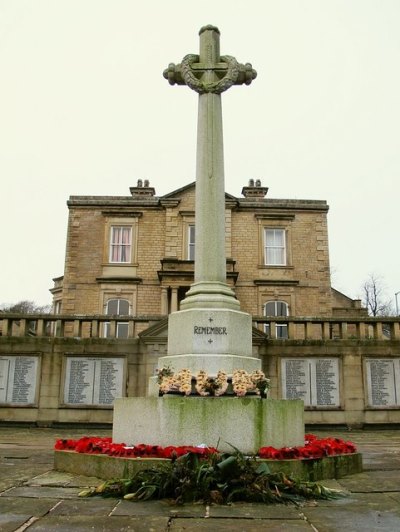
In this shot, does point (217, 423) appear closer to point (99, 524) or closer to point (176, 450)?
point (176, 450)

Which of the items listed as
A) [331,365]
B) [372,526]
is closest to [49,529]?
[372,526]

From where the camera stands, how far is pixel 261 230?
1171 inches

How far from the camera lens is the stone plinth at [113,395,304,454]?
6.90m

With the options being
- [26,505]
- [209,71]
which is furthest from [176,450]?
[209,71]

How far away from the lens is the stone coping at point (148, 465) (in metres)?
6.17

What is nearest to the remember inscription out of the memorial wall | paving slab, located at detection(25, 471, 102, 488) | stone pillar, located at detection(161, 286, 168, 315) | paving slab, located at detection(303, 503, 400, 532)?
paving slab, located at detection(25, 471, 102, 488)

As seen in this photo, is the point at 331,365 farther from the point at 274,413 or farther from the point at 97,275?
the point at 97,275

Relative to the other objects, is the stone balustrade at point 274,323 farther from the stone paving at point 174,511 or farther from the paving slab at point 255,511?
the paving slab at point 255,511

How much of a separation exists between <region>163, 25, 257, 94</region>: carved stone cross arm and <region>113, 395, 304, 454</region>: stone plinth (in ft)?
17.2

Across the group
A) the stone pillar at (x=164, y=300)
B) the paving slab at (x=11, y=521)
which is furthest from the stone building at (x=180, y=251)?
the paving slab at (x=11, y=521)

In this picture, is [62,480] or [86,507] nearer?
[86,507]

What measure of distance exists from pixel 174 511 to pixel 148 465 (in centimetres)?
135

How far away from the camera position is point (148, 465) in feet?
20.1

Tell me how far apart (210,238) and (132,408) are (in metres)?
2.90
